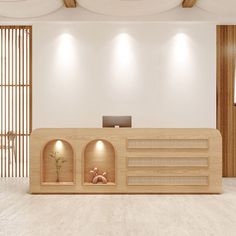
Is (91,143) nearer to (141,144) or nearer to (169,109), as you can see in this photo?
(141,144)

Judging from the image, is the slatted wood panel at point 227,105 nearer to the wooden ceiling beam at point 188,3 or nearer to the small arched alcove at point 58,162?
the wooden ceiling beam at point 188,3

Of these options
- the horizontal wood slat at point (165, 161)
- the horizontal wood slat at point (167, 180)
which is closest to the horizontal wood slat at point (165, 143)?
the horizontal wood slat at point (165, 161)

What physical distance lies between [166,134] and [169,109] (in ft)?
6.21

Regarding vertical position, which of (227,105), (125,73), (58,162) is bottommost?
(58,162)

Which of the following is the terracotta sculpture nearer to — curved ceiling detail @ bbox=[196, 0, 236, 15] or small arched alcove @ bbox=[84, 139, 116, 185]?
small arched alcove @ bbox=[84, 139, 116, 185]

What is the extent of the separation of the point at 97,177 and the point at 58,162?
638 millimetres

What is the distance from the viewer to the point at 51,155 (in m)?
6.71

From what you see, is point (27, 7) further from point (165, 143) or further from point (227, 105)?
point (227, 105)

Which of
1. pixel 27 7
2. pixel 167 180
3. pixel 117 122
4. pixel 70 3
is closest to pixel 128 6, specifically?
pixel 70 3

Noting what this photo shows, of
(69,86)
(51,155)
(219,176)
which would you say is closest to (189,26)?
(69,86)

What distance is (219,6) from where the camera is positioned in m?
8.00

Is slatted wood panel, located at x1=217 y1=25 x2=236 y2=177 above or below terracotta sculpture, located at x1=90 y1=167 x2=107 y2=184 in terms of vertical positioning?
above

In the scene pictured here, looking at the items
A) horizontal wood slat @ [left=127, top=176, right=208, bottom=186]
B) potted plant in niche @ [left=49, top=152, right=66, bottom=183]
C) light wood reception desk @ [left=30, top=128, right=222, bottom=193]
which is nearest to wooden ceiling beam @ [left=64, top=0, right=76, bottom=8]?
light wood reception desk @ [left=30, top=128, right=222, bottom=193]
